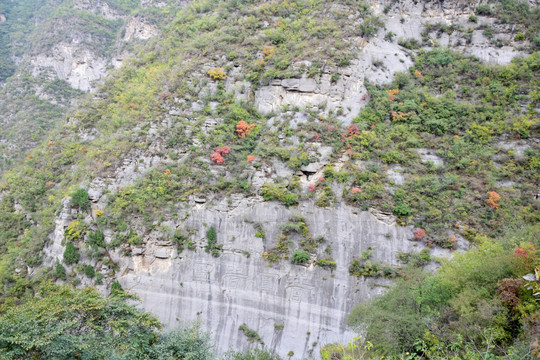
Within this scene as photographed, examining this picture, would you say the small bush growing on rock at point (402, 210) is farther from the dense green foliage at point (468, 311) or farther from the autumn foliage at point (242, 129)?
the autumn foliage at point (242, 129)

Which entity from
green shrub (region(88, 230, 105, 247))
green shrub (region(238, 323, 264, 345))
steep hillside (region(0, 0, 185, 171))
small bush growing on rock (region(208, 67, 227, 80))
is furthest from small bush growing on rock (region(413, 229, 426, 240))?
steep hillside (region(0, 0, 185, 171))

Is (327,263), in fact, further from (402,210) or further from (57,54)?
(57,54)

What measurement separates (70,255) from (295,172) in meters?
18.1

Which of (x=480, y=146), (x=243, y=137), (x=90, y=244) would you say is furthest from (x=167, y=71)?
(x=480, y=146)

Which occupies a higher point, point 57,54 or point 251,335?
point 57,54

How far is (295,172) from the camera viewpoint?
25750 mm

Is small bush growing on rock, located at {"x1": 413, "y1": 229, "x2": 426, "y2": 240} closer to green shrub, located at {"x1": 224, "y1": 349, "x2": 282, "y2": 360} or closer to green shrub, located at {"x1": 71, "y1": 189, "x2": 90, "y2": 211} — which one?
green shrub, located at {"x1": 224, "y1": 349, "x2": 282, "y2": 360}

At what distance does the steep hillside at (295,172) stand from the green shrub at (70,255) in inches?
3.7

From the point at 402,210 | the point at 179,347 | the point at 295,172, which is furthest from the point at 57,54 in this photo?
the point at 402,210

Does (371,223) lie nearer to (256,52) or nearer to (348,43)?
(348,43)

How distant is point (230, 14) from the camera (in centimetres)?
3631

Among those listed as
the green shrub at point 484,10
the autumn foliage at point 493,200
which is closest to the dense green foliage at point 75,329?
the autumn foliage at point 493,200

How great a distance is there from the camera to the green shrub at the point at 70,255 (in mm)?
→ 25141

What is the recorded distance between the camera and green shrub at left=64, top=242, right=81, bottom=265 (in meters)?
25.1
